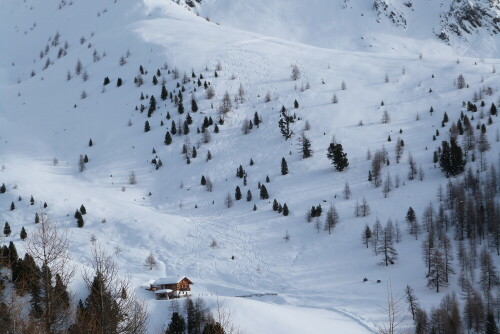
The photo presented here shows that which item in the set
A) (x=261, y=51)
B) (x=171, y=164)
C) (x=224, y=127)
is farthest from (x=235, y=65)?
(x=171, y=164)

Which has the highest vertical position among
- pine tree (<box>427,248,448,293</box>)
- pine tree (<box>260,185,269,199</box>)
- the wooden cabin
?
pine tree (<box>260,185,269,199</box>)

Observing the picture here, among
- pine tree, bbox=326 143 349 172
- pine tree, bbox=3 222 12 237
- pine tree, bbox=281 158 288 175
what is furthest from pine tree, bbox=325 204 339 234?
pine tree, bbox=3 222 12 237

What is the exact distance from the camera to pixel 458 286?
167 feet

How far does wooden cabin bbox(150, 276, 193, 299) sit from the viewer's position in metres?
45.0

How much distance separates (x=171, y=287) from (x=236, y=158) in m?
39.3

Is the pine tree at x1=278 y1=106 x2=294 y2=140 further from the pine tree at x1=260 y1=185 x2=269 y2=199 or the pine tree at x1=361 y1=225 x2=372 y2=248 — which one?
the pine tree at x1=361 y1=225 x2=372 y2=248

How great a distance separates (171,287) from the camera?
46375mm

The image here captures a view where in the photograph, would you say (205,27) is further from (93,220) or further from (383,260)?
(383,260)

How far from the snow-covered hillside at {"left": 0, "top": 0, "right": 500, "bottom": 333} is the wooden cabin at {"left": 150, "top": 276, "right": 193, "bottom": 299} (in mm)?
1915

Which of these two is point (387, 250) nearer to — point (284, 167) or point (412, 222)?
point (412, 222)

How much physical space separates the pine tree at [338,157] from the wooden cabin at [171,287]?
3589 centimetres

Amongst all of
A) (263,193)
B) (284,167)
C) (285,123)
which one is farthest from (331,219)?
(285,123)

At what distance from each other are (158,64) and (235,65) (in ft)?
56.7

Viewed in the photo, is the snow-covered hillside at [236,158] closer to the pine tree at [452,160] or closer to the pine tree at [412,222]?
the pine tree at [412,222]
